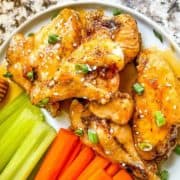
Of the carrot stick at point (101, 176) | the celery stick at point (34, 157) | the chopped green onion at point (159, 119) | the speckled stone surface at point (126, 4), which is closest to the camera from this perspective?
the chopped green onion at point (159, 119)

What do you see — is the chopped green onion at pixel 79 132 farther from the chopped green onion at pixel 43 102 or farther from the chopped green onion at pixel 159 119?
the chopped green onion at pixel 159 119

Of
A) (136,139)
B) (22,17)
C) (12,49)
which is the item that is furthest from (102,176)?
(22,17)

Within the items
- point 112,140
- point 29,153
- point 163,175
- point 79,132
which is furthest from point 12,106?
point 163,175

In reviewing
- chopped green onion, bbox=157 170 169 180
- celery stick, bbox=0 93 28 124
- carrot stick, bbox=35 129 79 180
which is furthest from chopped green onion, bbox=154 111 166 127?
celery stick, bbox=0 93 28 124

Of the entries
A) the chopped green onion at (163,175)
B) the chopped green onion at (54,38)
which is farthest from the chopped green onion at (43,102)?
the chopped green onion at (163,175)

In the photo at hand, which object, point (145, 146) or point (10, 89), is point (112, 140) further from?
point (10, 89)

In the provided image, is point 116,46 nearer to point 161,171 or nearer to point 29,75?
point 29,75
